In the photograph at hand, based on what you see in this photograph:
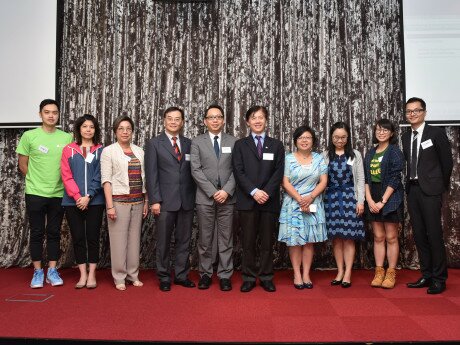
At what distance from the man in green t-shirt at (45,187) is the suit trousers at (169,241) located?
865 millimetres

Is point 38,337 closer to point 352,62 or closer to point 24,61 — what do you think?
point 24,61

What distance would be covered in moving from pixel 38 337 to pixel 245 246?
61.0 inches

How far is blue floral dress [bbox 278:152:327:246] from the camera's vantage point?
3.03 metres

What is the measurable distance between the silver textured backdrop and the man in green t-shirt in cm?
71

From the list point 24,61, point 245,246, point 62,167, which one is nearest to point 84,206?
point 62,167

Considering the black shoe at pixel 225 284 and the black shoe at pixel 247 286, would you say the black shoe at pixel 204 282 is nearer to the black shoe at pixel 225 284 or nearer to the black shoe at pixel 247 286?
the black shoe at pixel 225 284

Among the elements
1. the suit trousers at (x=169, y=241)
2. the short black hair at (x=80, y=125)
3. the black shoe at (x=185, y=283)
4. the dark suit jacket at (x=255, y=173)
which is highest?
the short black hair at (x=80, y=125)

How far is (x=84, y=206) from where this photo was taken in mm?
3010

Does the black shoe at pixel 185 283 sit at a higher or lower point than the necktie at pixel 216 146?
lower

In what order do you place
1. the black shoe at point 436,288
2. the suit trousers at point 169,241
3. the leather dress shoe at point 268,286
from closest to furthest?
the black shoe at point 436,288 < the leather dress shoe at point 268,286 < the suit trousers at point 169,241

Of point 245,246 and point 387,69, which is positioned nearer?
point 245,246

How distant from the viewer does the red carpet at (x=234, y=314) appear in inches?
80.3

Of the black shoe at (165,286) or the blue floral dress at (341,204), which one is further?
the blue floral dress at (341,204)

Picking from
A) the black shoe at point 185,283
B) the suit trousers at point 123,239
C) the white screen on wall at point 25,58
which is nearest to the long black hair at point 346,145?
the black shoe at point 185,283
